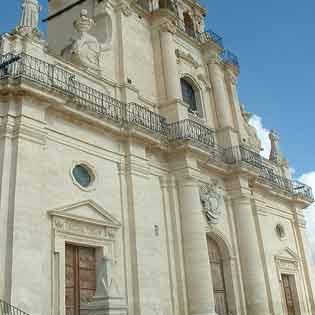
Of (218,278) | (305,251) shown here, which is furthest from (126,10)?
(305,251)

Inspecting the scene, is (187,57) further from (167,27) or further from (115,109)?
(115,109)

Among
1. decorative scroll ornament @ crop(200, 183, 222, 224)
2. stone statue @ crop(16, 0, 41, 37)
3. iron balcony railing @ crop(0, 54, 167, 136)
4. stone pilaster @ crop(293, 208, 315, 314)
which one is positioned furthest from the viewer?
stone pilaster @ crop(293, 208, 315, 314)

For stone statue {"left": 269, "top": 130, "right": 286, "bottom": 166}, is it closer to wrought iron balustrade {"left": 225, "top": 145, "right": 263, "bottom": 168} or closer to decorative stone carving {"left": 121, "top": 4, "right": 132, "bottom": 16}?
wrought iron balustrade {"left": 225, "top": 145, "right": 263, "bottom": 168}

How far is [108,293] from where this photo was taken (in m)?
8.18

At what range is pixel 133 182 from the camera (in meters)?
12.5

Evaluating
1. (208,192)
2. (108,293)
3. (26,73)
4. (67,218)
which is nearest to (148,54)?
(208,192)

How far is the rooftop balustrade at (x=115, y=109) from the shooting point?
10.6 meters

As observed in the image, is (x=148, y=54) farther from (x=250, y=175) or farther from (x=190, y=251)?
(x=190, y=251)

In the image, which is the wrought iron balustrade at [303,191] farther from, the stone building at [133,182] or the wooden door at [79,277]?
the wooden door at [79,277]

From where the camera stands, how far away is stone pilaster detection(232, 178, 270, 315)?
15.0 metres

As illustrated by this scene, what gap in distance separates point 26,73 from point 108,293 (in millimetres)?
5481

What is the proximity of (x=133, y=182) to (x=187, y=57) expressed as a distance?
7.40m

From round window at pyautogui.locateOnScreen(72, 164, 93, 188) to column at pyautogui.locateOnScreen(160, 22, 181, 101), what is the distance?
199 inches

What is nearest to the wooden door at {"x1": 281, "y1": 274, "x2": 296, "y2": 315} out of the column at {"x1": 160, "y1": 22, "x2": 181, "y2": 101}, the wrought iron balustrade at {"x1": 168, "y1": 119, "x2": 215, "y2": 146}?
the wrought iron balustrade at {"x1": 168, "y1": 119, "x2": 215, "y2": 146}
